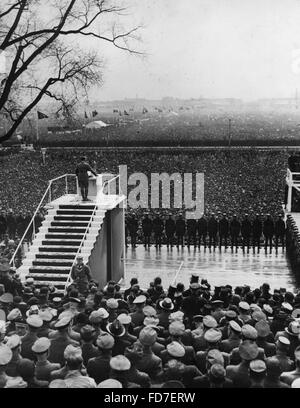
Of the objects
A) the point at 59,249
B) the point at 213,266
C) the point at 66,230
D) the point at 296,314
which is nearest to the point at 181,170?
the point at 213,266

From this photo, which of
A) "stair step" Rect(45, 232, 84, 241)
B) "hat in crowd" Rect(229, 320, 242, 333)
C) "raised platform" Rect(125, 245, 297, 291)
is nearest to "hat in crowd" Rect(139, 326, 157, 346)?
"hat in crowd" Rect(229, 320, 242, 333)

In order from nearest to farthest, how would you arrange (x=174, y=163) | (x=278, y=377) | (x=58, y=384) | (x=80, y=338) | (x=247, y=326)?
1. (x=58, y=384)
2. (x=278, y=377)
3. (x=247, y=326)
4. (x=80, y=338)
5. (x=174, y=163)

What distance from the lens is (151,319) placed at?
8086mm

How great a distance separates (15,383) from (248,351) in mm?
2617

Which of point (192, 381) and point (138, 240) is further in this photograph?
Answer: point (138, 240)

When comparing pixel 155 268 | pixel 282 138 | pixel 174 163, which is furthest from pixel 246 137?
pixel 155 268

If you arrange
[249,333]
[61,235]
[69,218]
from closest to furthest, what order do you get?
1. [249,333]
2. [61,235]
3. [69,218]

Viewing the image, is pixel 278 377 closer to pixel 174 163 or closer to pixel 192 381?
pixel 192 381

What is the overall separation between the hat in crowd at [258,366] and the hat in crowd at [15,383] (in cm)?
246

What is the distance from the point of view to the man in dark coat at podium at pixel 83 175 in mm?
15828

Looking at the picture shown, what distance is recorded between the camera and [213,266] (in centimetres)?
1920

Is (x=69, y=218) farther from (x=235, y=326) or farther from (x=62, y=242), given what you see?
(x=235, y=326)

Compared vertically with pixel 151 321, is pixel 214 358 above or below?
above
